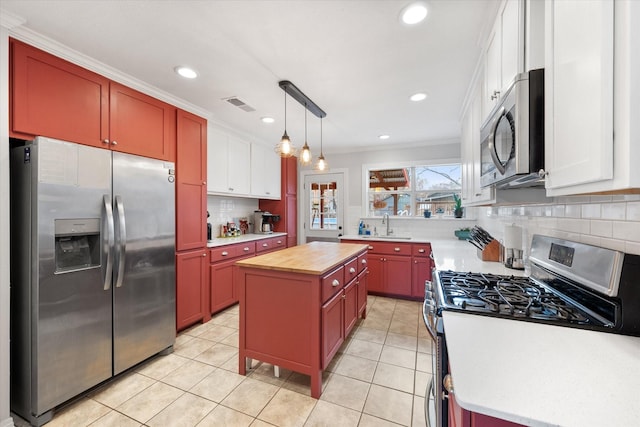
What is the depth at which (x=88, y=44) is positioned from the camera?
1.84m

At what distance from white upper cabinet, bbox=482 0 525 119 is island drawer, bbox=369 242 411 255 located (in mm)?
2334

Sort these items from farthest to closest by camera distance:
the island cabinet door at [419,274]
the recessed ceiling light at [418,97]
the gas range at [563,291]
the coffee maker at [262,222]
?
the coffee maker at [262,222], the island cabinet door at [419,274], the recessed ceiling light at [418,97], the gas range at [563,291]

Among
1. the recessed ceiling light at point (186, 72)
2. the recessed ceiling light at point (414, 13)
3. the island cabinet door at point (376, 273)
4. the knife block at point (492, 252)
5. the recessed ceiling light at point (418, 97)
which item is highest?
the recessed ceiling light at point (418, 97)

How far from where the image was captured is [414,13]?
Answer: 1.55 meters

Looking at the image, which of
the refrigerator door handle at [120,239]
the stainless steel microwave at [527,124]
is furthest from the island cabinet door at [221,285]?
the stainless steel microwave at [527,124]

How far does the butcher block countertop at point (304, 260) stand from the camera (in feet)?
6.12

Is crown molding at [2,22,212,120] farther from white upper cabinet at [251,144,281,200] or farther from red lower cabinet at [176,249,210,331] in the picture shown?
red lower cabinet at [176,249,210,331]

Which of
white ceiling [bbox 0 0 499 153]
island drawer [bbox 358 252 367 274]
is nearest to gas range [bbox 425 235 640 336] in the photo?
island drawer [bbox 358 252 367 274]

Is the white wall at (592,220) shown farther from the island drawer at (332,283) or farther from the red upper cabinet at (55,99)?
the red upper cabinet at (55,99)

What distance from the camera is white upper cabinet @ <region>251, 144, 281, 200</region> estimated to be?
415 cm

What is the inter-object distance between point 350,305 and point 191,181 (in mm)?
2120

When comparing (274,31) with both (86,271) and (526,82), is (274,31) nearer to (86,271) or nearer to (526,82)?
(526,82)

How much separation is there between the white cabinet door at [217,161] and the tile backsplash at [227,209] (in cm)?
48

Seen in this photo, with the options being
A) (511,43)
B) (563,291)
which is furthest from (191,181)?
(563,291)
